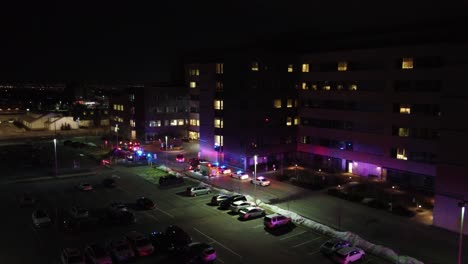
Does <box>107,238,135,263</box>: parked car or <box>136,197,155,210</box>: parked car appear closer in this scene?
<box>107,238,135,263</box>: parked car

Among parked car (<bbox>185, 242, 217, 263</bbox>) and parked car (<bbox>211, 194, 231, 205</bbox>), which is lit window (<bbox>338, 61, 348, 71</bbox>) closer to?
parked car (<bbox>211, 194, 231, 205</bbox>)

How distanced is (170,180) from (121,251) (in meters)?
20.7

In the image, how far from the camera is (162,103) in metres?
83.9

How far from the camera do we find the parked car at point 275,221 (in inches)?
1300

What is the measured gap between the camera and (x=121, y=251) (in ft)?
90.4

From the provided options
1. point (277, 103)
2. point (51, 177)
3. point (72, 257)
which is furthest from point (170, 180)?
point (72, 257)

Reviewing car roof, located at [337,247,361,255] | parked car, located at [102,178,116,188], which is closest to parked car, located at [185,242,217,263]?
car roof, located at [337,247,361,255]

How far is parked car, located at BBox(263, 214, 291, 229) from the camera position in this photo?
33.0 m

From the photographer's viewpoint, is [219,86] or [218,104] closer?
[219,86]

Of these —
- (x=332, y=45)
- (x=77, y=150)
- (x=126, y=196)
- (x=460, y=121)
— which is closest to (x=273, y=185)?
(x=126, y=196)

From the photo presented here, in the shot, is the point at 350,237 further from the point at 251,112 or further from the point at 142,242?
the point at 251,112

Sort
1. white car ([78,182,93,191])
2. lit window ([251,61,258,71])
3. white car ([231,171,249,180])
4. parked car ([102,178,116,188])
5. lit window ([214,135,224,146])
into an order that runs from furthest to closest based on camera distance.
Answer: lit window ([214,135,224,146]), lit window ([251,61,258,71]), white car ([231,171,249,180]), parked car ([102,178,116,188]), white car ([78,182,93,191])

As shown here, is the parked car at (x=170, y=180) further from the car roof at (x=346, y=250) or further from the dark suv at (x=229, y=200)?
the car roof at (x=346, y=250)

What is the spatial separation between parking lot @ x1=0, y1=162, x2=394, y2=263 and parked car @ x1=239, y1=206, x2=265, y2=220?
472 millimetres
